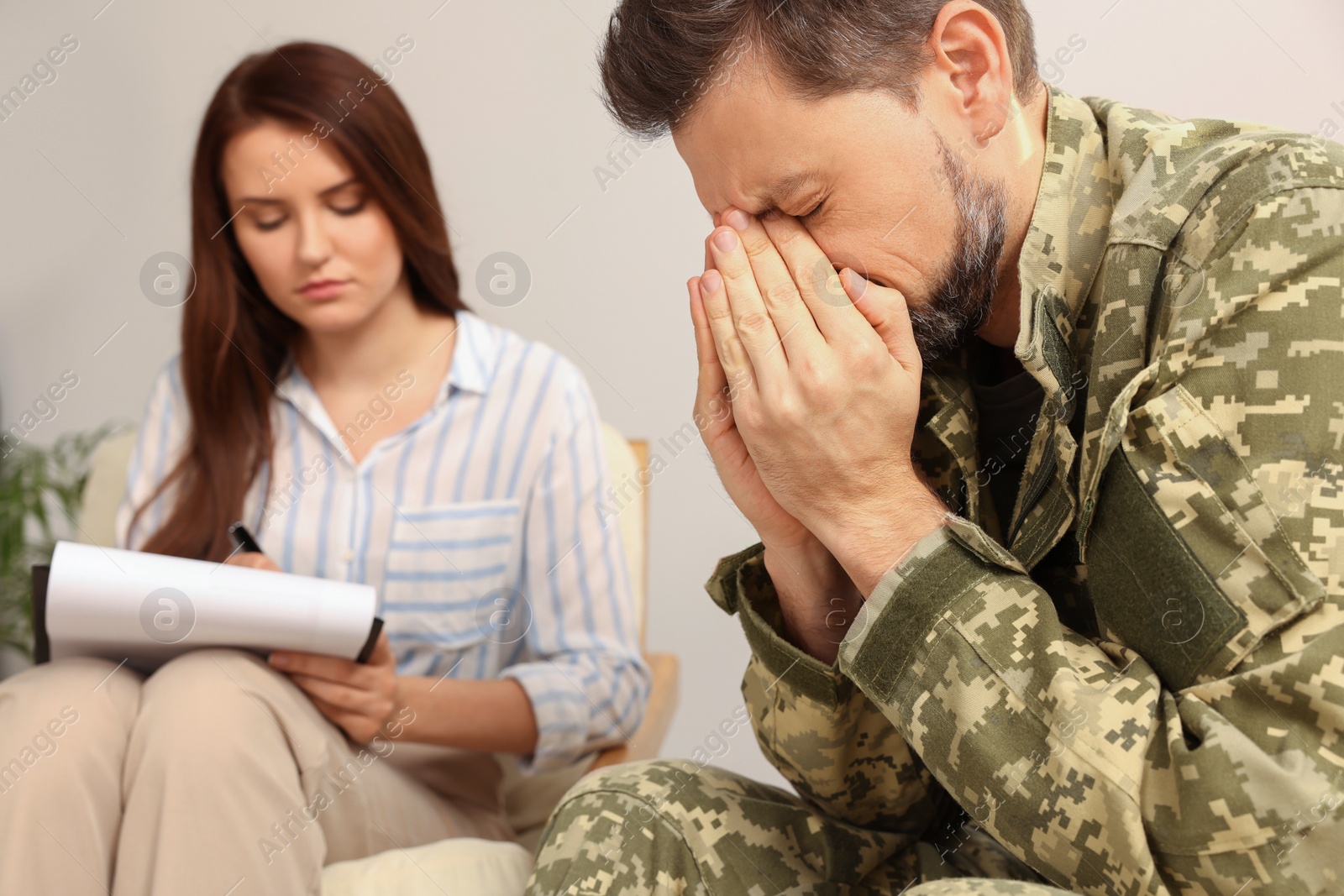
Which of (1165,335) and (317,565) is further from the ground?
(1165,335)

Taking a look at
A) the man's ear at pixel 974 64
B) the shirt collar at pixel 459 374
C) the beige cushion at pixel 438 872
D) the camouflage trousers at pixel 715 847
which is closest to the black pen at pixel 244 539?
the shirt collar at pixel 459 374

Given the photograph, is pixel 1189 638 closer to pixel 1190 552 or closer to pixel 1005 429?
pixel 1190 552

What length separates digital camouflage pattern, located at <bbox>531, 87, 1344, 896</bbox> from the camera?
67 cm

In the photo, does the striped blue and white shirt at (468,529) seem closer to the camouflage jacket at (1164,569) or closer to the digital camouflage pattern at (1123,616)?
the digital camouflage pattern at (1123,616)

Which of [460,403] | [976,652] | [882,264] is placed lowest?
[976,652]

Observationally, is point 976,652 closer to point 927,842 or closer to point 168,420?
point 927,842

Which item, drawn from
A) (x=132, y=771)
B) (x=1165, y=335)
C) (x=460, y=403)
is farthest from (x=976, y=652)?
(x=460, y=403)

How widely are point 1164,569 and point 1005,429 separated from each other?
1.03 feet

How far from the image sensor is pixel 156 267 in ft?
7.68

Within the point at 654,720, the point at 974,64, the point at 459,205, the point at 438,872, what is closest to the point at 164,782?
the point at 438,872

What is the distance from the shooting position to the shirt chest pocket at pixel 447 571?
4.80ft

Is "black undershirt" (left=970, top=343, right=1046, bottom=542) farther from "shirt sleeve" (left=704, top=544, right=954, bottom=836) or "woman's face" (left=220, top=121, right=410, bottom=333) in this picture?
"woman's face" (left=220, top=121, right=410, bottom=333)

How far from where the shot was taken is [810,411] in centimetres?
88

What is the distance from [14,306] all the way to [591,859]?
7.31 ft
